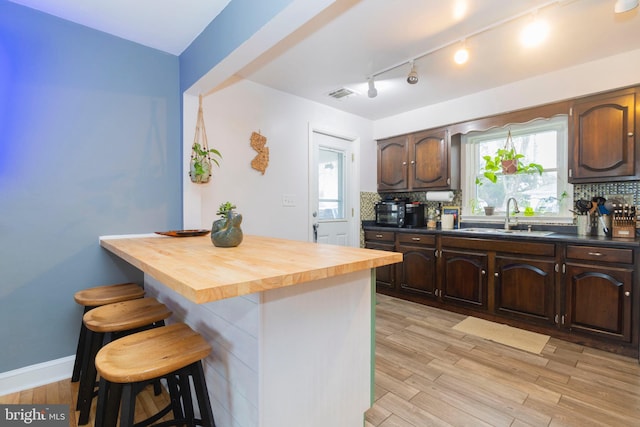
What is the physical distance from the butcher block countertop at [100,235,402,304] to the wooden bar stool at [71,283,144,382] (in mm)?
408

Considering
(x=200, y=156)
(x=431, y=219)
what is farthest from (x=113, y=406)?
(x=431, y=219)

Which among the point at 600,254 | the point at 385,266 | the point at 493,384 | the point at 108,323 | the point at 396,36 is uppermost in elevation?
the point at 396,36

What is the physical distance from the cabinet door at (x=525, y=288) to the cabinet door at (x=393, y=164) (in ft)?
5.08

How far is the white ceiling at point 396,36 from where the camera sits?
6.07 ft

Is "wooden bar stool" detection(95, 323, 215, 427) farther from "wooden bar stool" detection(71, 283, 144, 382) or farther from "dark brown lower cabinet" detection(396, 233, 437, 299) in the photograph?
"dark brown lower cabinet" detection(396, 233, 437, 299)

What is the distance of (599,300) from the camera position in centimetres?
233

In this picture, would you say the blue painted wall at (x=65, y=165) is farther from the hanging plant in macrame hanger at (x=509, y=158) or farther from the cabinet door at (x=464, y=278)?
the hanging plant in macrame hanger at (x=509, y=158)

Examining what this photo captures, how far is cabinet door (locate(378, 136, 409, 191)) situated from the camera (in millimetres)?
3895

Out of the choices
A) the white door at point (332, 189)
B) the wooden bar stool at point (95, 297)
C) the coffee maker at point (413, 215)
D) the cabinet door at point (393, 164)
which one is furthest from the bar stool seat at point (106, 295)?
the cabinet door at point (393, 164)

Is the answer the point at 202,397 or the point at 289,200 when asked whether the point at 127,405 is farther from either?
the point at 289,200

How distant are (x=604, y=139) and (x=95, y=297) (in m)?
4.01

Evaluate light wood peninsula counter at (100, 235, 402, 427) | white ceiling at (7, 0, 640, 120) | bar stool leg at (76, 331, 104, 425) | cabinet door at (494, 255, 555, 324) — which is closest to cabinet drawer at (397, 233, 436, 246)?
cabinet door at (494, 255, 555, 324)

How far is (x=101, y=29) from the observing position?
2086 millimetres

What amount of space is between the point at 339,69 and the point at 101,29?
1.82 metres
